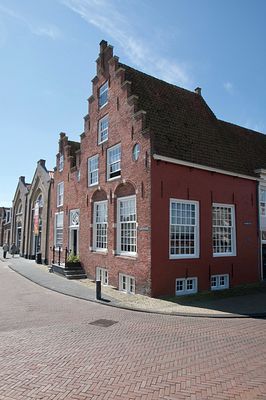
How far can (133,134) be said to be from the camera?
15852mm

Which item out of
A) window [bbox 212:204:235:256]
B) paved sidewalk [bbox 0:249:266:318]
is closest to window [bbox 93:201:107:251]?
paved sidewalk [bbox 0:249:266:318]

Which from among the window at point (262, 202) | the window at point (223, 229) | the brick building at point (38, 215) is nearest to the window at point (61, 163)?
the brick building at point (38, 215)

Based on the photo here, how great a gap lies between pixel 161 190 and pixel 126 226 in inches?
125

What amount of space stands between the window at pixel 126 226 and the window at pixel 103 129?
4440 mm

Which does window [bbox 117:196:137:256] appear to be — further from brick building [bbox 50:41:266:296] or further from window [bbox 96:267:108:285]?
window [bbox 96:267:108:285]

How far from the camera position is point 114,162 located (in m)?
17.9

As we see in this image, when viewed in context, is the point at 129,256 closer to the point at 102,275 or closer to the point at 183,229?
the point at 183,229

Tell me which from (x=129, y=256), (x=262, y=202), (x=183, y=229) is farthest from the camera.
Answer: (x=262, y=202)

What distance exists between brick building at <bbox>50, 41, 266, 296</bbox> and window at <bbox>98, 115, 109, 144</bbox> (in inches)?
2.4

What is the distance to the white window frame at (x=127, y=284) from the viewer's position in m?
15.3

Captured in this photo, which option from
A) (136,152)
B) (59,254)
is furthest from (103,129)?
(59,254)

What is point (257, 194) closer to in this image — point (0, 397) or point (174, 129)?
point (174, 129)

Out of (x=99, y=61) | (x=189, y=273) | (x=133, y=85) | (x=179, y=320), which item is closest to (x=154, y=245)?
(x=189, y=273)

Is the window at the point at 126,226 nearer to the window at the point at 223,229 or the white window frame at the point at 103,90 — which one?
the window at the point at 223,229
